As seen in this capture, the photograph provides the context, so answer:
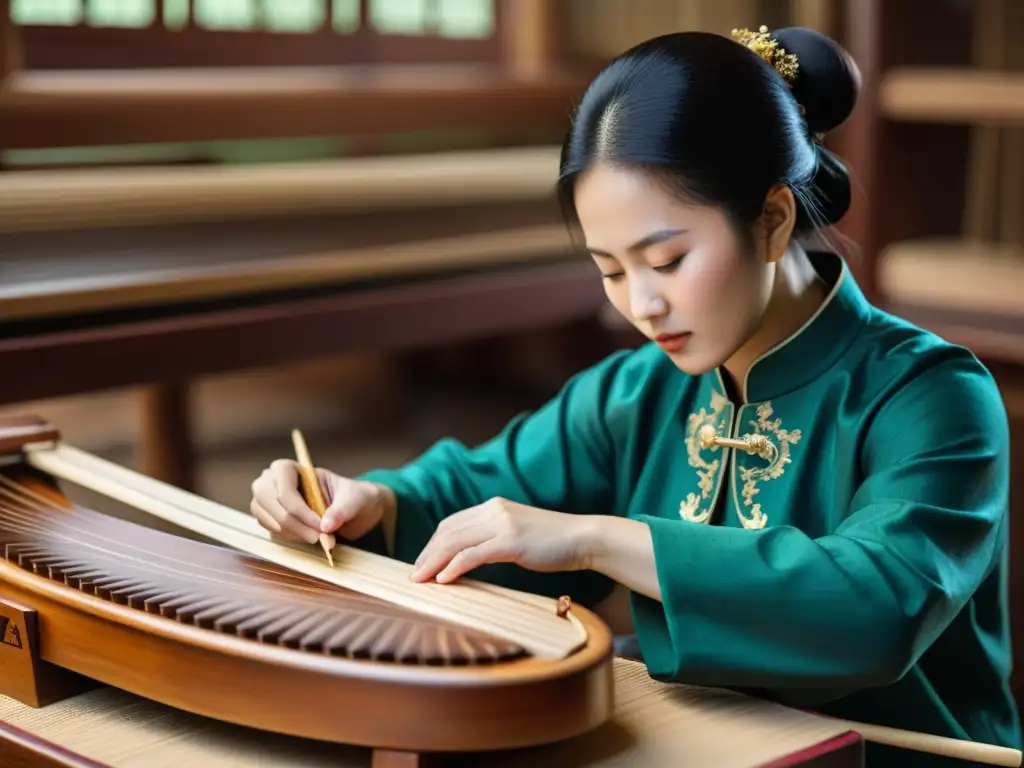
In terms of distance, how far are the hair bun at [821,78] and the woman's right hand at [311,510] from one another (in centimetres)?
63

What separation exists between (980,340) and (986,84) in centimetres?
48

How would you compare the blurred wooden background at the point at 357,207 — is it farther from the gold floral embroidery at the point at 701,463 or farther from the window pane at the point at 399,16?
the gold floral embroidery at the point at 701,463

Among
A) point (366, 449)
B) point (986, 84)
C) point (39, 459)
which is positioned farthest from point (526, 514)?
point (366, 449)

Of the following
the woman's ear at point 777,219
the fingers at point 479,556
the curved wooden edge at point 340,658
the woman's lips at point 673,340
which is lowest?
the curved wooden edge at point 340,658

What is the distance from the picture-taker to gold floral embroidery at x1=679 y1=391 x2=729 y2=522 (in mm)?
1596

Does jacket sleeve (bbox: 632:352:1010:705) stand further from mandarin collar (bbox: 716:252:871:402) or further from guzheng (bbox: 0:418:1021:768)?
mandarin collar (bbox: 716:252:871:402)

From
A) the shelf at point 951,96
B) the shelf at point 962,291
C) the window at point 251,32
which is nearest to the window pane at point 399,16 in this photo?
the window at point 251,32

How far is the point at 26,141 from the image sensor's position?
230 cm

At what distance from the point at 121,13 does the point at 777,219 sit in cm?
169

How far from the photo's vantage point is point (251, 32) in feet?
9.46

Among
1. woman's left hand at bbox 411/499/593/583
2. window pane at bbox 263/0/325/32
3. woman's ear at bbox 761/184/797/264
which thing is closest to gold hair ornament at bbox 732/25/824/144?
woman's ear at bbox 761/184/797/264

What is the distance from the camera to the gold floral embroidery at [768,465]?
5.06 ft

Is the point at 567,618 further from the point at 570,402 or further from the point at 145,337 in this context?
the point at 145,337

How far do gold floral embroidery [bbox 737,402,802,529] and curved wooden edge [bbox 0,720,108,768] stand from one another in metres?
0.72
